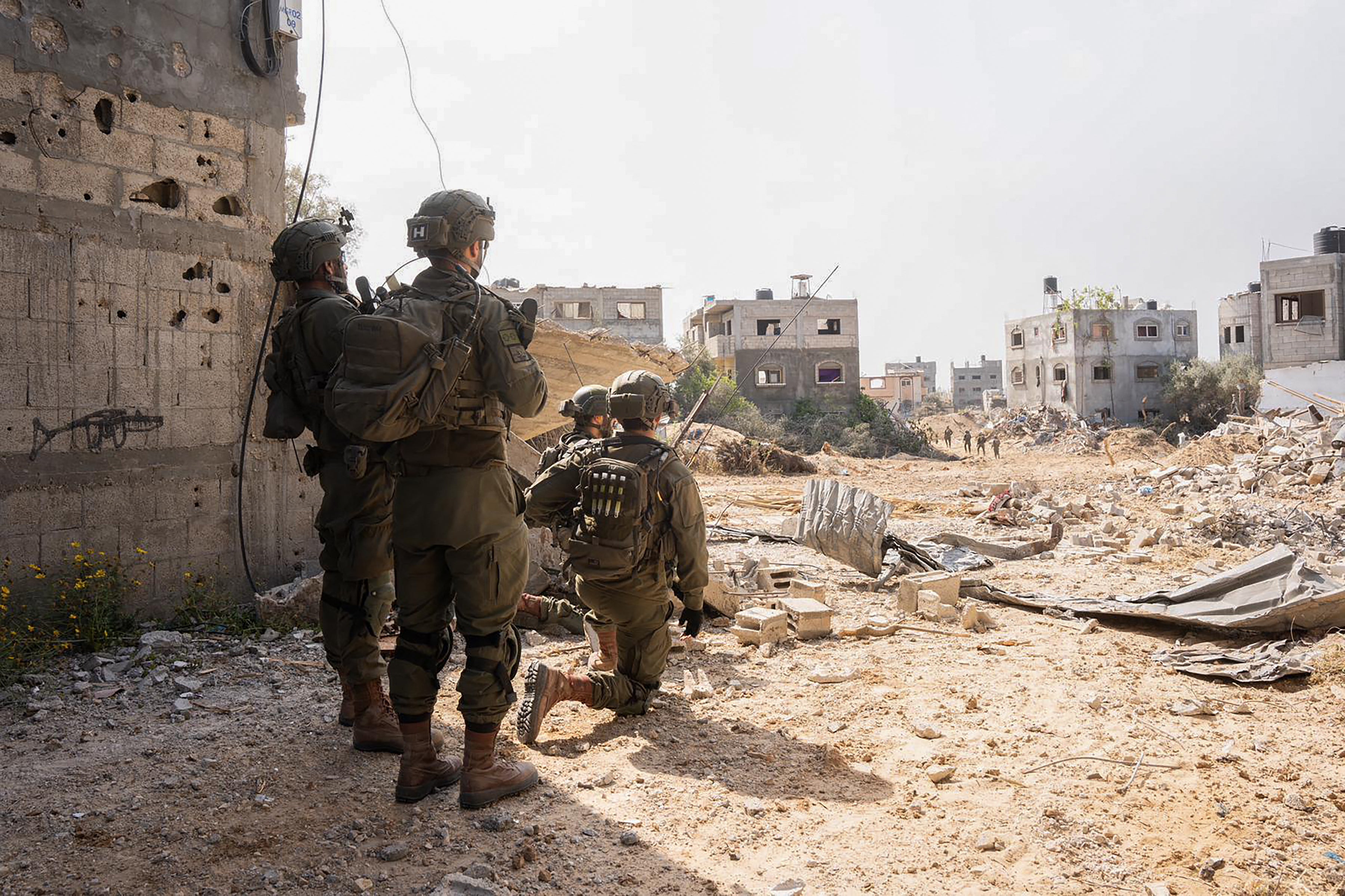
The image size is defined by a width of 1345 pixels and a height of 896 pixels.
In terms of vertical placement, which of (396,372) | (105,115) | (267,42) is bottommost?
(396,372)

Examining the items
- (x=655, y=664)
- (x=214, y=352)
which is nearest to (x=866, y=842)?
(x=655, y=664)

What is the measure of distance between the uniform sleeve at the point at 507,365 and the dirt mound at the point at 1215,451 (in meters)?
16.9

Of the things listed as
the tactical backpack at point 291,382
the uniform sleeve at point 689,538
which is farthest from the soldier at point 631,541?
the tactical backpack at point 291,382

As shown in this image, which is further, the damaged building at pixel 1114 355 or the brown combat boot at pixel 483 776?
the damaged building at pixel 1114 355

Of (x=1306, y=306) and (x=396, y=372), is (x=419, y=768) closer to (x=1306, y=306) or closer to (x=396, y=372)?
(x=396, y=372)

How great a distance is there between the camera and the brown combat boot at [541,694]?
3781mm

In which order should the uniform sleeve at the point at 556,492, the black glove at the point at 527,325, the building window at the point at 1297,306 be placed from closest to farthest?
the black glove at the point at 527,325 → the uniform sleeve at the point at 556,492 → the building window at the point at 1297,306

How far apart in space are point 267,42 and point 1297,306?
36316 mm

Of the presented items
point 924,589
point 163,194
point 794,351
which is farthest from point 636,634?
point 794,351

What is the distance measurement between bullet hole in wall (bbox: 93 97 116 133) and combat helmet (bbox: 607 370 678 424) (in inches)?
137

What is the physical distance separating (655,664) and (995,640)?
106 inches

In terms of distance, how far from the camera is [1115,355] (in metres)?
38.7

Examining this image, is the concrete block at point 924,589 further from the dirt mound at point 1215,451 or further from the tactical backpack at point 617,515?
the dirt mound at point 1215,451

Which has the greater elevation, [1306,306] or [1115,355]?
[1306,306]
